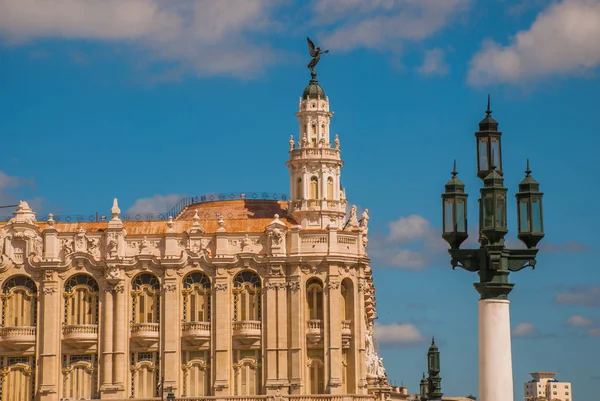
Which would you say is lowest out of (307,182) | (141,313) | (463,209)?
(463,209)

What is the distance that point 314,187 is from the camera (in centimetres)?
10406

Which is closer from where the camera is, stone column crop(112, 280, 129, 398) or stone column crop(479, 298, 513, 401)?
stone column crop(479, 298, 513, 401)

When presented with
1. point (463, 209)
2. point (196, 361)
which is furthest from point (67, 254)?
point (463, 209)

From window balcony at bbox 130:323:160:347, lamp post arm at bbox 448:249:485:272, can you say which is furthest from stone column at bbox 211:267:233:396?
lamp post arm at bbox 448:249:485:272

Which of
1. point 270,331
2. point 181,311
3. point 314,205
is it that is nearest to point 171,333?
point 181,311

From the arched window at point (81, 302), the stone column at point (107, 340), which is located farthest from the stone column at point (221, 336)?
the arched window at point (81, 302)

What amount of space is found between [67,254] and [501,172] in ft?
250

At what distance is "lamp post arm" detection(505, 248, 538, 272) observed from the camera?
27750mm

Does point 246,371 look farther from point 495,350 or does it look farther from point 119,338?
point 495,350

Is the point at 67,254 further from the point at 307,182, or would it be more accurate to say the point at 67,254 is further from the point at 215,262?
the point at 307,182

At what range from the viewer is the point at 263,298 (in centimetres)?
9919

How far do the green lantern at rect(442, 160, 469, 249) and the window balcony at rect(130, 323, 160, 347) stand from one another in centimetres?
7313

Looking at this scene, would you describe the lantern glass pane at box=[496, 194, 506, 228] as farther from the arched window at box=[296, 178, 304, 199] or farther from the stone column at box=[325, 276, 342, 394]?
the arched window at box=[296, 178, 304, 199]

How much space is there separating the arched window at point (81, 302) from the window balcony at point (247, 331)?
10.2 meters
